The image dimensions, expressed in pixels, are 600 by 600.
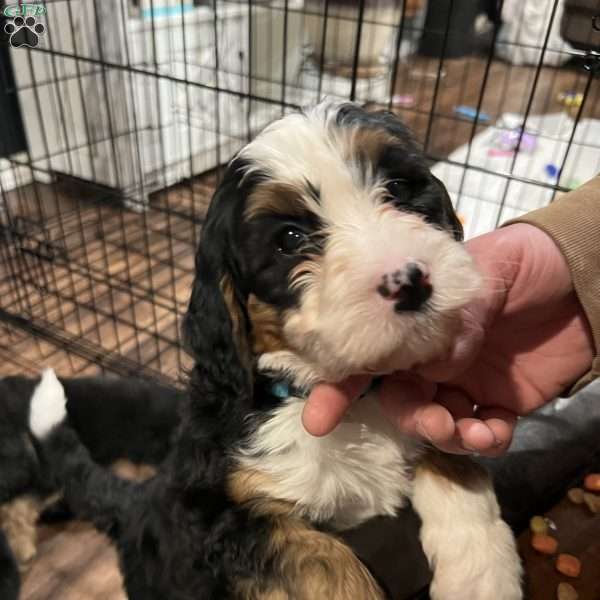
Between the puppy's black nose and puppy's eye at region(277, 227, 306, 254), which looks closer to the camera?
the puppy's black nose

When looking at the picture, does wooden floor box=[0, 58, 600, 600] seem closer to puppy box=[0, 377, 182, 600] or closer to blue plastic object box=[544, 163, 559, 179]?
puppy box=[0, 377, 182, 600]

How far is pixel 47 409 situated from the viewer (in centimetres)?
201

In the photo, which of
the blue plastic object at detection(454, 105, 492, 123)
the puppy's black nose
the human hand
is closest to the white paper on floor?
the blue plastic object at detection(454, 105, 492, 123)

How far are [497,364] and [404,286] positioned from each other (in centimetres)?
65

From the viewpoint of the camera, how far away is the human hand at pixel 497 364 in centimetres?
116

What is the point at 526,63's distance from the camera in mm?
7551

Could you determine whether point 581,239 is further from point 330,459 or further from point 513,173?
point 513,173

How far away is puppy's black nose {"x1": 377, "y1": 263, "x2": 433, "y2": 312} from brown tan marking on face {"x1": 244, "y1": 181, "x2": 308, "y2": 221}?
23 centimetres

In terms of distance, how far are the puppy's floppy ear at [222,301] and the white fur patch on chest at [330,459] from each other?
5.2 inches

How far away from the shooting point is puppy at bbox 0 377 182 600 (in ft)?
7.13

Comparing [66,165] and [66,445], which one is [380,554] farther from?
[66,165]

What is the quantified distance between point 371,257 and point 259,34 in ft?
13.9

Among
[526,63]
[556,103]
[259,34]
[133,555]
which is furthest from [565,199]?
[526,63]

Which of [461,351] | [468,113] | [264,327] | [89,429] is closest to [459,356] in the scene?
[461,351]
